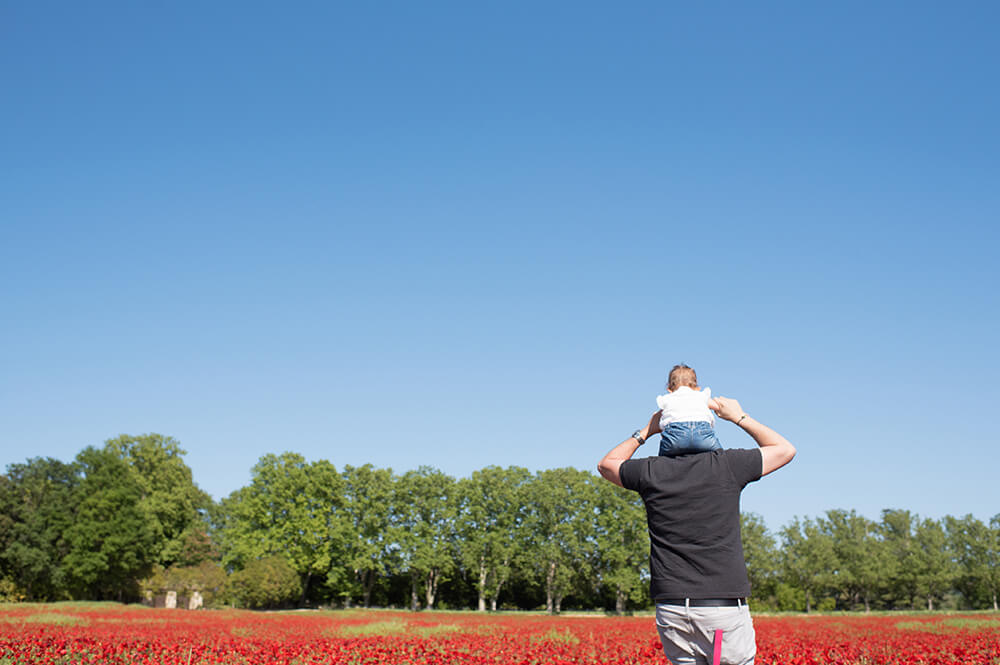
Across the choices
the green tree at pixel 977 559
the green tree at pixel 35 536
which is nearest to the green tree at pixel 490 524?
the green tree at pixel 35 536

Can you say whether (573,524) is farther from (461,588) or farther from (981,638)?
(981,638)

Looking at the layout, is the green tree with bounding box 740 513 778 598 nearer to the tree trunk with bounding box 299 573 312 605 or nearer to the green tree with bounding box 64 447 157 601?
the tree trunk with bounding box 299 573 312 605

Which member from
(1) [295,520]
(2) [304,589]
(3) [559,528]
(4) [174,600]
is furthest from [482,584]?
(4) [174,600]

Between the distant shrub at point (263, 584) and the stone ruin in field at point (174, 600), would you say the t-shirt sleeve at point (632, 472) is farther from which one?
the stone ruin in field at point (174, 600)

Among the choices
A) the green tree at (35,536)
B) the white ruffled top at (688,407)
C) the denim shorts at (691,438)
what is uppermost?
the white ruffled top at (688,407)

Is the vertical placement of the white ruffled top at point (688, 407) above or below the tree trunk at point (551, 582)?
above

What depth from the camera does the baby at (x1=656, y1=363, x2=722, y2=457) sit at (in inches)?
141

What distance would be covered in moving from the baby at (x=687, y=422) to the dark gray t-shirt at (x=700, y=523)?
2.5 inches

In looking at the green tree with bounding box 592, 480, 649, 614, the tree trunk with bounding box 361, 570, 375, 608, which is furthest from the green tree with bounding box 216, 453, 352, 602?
the green tree with bounding box 592, 480, 649, 614

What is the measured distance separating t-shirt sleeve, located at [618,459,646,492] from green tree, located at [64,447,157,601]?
65.2 m

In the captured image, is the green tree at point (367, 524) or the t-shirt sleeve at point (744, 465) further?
the green tree at point (367, 524)

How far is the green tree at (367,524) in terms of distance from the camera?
6475 centimetres

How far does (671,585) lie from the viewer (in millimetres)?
3443

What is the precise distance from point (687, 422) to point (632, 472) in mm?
413
